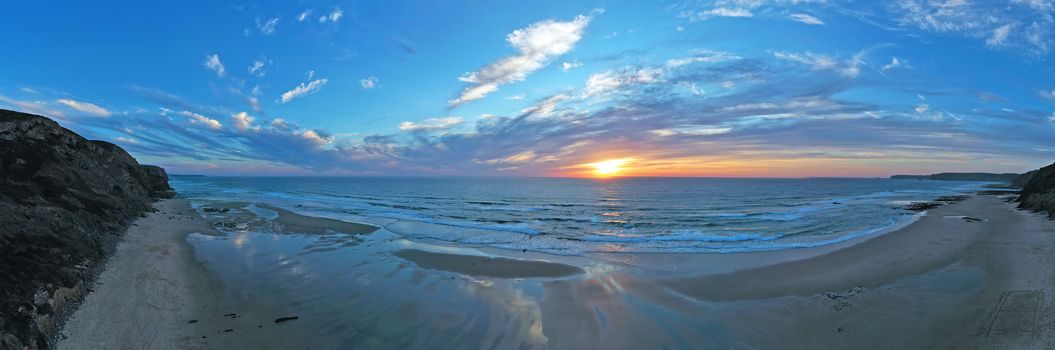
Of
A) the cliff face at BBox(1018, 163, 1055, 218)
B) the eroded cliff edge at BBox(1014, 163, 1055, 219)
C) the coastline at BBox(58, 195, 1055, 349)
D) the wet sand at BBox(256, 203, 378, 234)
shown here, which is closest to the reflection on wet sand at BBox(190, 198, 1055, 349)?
the coastline at BBox(58, 195, 1055, 349)

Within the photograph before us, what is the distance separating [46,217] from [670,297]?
61.7 ft

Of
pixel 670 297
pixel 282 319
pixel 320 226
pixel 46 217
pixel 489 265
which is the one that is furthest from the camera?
pixel 320 226

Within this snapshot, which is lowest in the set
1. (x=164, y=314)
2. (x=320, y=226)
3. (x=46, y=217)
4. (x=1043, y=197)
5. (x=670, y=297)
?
(x=670, y=297)

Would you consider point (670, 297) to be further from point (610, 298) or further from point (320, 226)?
point (320, 226)

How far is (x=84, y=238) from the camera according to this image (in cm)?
1236

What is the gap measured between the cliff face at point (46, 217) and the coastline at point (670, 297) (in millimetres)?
678

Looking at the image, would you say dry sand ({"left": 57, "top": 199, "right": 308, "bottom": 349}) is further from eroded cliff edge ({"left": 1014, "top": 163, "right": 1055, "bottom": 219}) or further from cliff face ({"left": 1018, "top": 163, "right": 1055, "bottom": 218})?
cliff face ({"left": 1018, "top": 163, "right": 1055, "bottom": 218})

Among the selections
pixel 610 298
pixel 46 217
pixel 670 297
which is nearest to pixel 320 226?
pixel 46 217

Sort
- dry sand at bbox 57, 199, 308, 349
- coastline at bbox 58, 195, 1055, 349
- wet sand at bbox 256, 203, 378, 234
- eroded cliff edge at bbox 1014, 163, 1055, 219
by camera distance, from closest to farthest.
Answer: dry sand at bbox 57, 199, 308, 349
coastline at bbox 58, 195, 1055, 349
wet sand at bbox 256, 203, 378, 234
eroded cliff edge at bbox 1014, 163, 1055, 219

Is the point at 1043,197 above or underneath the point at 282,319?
above

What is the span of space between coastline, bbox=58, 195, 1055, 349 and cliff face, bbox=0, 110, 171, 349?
26.7 inches

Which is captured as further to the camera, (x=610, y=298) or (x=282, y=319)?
(x=610, y=298)

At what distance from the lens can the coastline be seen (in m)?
8.01

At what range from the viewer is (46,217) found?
11766mm
